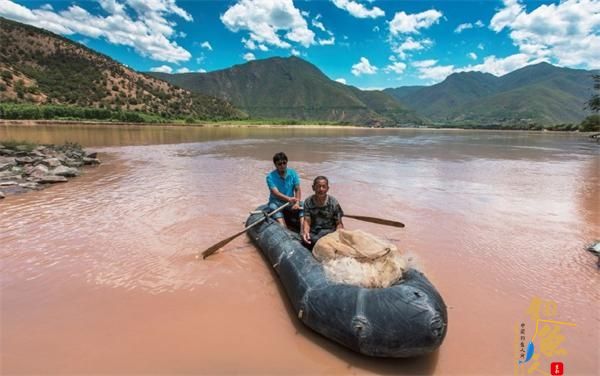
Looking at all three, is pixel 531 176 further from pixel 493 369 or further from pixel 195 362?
pixel 195 362

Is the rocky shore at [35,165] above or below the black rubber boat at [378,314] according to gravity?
above

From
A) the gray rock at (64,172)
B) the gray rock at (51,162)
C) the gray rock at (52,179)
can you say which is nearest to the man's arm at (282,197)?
the gray rock at (52,179)

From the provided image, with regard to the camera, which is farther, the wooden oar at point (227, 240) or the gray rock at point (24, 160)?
the gray rock at point (24, 160)

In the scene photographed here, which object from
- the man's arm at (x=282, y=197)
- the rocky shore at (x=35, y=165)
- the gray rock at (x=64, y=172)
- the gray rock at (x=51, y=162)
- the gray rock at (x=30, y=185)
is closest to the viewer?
the man's arm at (x=282, y=197)

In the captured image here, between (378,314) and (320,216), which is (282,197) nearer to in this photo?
(320,216)

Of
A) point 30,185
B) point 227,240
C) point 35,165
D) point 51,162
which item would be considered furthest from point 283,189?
point 35,165

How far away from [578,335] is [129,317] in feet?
17.0

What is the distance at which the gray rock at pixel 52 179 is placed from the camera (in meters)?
9.95

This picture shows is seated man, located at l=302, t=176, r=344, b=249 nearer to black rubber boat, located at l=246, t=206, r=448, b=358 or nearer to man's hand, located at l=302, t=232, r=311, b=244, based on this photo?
man's hand, located at l=302, t=232, r=311, b=244

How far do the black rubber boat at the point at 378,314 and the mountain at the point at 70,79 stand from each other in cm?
7993

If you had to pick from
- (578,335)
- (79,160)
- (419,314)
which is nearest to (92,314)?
(419,314)

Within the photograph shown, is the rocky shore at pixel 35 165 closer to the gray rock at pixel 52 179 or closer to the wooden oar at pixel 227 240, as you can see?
the gray rock at pixel 52 179

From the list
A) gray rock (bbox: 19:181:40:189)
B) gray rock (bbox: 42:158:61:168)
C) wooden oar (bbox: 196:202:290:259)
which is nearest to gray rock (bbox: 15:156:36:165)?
gray rock (bbox: 42:158:61:168)

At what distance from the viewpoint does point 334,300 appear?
304 cm
